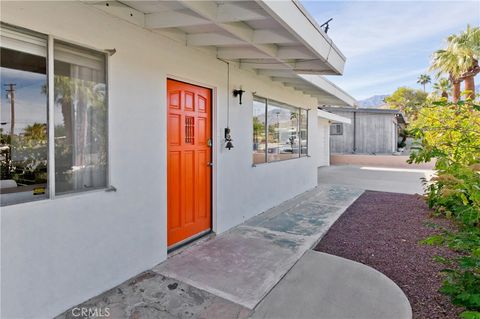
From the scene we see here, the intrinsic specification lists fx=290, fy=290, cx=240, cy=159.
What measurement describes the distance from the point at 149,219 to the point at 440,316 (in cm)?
292

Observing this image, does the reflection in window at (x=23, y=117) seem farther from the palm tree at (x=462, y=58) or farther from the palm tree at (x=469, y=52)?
the palm tree at (x=469, y=52)

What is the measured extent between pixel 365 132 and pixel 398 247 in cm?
1644

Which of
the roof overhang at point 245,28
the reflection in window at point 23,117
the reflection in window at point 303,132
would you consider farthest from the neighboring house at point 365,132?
the reflection in window at point 23,117

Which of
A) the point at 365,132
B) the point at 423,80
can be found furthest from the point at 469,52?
the point at 423,80

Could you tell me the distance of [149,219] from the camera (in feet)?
10.8

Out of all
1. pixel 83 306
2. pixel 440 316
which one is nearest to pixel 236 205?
pixel 83 306

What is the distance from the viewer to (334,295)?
2.74 m

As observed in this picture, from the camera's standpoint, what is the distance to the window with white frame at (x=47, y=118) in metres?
2.22

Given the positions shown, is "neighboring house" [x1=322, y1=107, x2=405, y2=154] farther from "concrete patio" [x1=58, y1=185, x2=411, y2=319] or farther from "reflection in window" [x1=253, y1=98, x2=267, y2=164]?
"concrete patio" [x1=58, y1=185, x2=411, y2=319]

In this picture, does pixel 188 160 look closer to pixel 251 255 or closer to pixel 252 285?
pixel 251 255

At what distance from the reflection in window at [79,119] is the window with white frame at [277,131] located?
3.16m

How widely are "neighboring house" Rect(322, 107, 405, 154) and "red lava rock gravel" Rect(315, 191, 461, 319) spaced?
13.1 meters

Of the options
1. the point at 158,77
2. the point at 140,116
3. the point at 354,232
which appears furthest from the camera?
the point at 354,232

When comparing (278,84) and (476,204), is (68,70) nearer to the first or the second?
(476,204)
